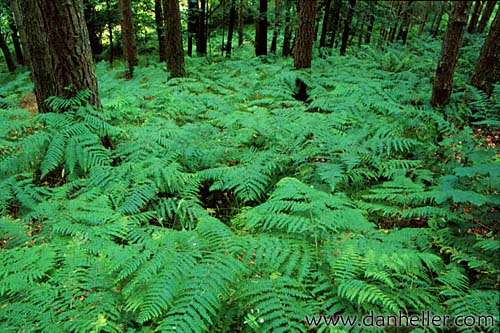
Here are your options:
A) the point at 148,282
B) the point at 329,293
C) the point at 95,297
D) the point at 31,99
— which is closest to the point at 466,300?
the point at 329,293

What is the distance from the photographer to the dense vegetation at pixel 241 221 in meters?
2.06

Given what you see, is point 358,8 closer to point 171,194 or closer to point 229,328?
point 171,194

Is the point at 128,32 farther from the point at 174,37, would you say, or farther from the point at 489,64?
the point at 489,64

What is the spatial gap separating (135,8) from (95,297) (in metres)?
14.4

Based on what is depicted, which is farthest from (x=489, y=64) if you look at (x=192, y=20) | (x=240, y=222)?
(x=192, y=20)

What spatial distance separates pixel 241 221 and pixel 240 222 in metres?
0.04

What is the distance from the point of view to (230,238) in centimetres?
252

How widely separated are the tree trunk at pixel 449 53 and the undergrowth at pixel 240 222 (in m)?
0.46

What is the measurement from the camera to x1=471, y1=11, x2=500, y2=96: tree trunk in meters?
5.73

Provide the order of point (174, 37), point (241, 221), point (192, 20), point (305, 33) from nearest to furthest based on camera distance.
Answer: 1. point (241, 221)
2. point (305, 33)
3. point (174, 37)
4. point (192, 20)

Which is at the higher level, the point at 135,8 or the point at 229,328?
the point at 135,8

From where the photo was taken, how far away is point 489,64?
5.89m

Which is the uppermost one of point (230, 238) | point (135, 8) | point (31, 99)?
point (135, 8)

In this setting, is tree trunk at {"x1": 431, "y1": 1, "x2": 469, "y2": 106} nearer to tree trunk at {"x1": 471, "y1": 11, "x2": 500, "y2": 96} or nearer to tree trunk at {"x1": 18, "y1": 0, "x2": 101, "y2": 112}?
tree trunk at {"x1": 471, "y1": 11, "x2": 500, "y2": 96}
